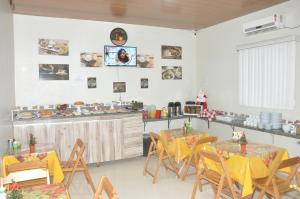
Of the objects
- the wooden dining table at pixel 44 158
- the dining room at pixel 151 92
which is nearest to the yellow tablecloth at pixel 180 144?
the dining room at pixel 151 92

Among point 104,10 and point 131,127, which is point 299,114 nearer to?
Answer: point 131,127

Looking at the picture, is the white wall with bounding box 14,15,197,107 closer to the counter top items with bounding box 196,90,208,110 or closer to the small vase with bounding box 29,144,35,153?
the counter top items with bounding box 196,90,208,110

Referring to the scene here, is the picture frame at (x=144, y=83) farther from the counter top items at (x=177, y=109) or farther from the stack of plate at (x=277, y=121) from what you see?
the stack of plate at (x=277, y=121)

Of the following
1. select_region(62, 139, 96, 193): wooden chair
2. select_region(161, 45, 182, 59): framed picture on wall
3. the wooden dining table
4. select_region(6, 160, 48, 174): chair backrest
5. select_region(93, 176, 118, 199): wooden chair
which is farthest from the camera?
select_region(161, 45, 182, 59): framed picture on wall

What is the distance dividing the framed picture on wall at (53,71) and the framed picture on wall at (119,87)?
0.91 metres

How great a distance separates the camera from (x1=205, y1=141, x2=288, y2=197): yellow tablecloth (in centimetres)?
250

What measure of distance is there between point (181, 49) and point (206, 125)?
1.77 metres

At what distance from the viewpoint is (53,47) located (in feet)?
14.3

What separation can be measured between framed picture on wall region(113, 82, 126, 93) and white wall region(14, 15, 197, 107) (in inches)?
3.2

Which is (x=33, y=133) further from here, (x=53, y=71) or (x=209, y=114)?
(x=209, y=114)

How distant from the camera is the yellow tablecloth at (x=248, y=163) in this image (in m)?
2.50

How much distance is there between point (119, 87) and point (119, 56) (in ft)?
1.99

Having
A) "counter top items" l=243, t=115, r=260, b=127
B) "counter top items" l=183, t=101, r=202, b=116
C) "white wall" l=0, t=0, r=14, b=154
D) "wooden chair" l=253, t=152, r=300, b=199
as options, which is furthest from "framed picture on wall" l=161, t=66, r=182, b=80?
"wooden chair" l=253, t=152, r=300, b=199

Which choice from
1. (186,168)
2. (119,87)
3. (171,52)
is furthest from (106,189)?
(171,52)
